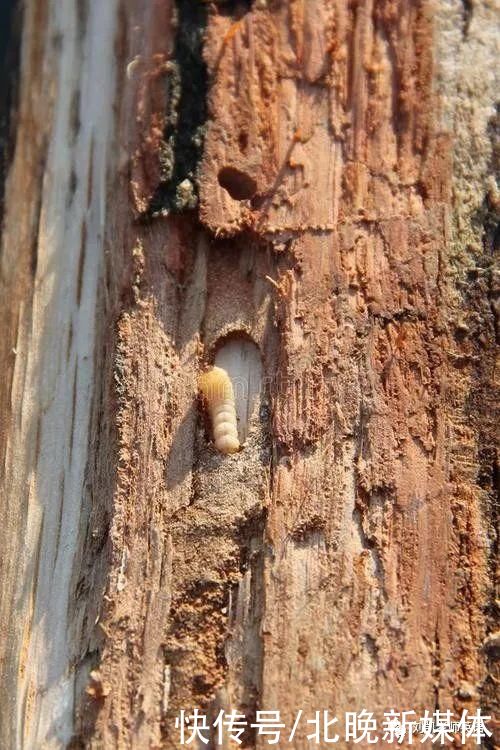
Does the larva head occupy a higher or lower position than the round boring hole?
lower

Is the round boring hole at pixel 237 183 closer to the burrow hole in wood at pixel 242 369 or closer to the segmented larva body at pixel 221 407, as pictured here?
the burrow hole in wood at pixel 242 369

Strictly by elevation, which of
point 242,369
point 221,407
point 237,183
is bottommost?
point 221,407

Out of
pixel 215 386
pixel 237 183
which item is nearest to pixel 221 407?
pixel 215 386

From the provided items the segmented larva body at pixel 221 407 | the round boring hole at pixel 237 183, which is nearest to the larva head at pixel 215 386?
the segmented larva body at pixel 221 407

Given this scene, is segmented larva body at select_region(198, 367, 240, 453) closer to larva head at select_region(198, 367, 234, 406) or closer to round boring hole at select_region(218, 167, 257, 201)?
larva head at select_region(198, 367, 234, 406)

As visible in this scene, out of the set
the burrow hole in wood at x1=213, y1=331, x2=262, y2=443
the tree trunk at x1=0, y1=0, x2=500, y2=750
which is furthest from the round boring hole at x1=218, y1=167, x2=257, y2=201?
the burrow hole in wood at x1=213, y1=331, x2=262, y2=443

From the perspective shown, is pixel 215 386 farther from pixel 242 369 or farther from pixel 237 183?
pixel 237 183
